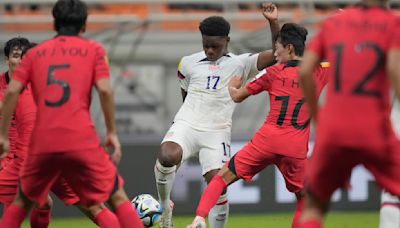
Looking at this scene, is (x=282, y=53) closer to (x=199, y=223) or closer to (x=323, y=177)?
(x=199, y=223)

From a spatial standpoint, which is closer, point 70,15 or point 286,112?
point 70,15

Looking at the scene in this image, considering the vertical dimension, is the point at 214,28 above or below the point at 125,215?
above

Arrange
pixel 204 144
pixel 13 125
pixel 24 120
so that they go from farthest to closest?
pixel 204 144 < pixel 13 125 < pixel 24 120

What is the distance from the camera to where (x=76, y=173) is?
22.1ft

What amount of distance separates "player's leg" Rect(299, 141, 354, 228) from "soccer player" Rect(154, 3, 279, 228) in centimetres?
331

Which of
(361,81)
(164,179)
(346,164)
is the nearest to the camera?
(361,81)

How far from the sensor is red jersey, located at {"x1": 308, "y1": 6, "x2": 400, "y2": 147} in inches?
232

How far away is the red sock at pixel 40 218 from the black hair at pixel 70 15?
236 centimetres

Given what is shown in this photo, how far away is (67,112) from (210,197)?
7.66ft

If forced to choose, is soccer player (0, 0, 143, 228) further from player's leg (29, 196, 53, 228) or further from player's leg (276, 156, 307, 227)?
player's leg (276, 156, 307, 227)

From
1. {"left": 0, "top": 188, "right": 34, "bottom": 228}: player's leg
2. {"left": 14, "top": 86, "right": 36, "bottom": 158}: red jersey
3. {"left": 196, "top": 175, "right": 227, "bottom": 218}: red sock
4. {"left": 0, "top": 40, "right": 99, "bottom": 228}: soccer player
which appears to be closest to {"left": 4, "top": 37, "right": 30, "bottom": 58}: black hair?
{"left": 0, "top": 40, "right": 99, "bottom": 228}: soccer player

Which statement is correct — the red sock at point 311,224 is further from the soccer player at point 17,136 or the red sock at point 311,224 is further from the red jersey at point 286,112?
the soccer player at point 17,136

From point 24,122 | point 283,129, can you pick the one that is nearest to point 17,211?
point 24,122

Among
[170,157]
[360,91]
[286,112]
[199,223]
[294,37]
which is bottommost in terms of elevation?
[199,223]
